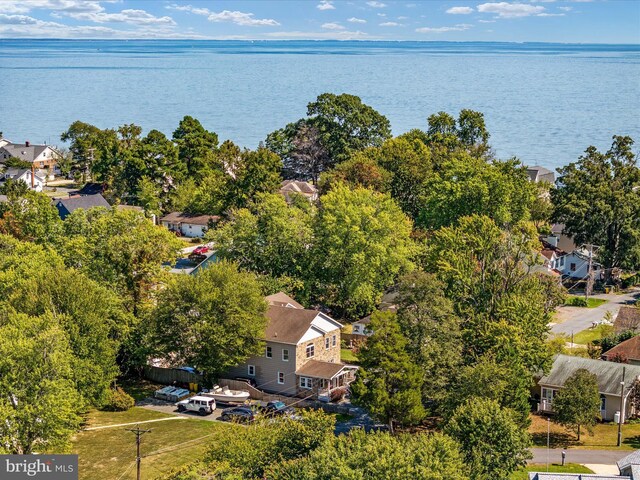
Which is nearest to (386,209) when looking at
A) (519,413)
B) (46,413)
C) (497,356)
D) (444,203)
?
(444,203)

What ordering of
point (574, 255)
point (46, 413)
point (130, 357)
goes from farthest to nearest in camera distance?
point (574, 255), point (130, 357), point (46, 413)

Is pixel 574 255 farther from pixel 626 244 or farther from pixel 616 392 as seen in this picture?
pixel 616 392

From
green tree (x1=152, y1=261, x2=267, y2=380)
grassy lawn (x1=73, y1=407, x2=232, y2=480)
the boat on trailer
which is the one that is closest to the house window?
green tree (x1=152, y1=261, x2=267, y2=380)

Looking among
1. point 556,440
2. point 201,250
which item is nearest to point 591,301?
point 556,440

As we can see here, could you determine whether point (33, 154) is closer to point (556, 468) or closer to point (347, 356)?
point (347, 356)

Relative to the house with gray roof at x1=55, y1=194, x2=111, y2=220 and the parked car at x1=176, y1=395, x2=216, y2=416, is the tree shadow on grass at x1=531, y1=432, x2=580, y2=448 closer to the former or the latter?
the parked car at x1=176, y1=395, x2=216, y2=416

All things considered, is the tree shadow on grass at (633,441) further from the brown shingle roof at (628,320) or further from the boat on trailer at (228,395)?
the boat on trailer at (228,395)

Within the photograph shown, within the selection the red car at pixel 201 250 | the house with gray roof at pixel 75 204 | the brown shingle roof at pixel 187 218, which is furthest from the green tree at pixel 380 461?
the house with gray roof at pixel 75 204
